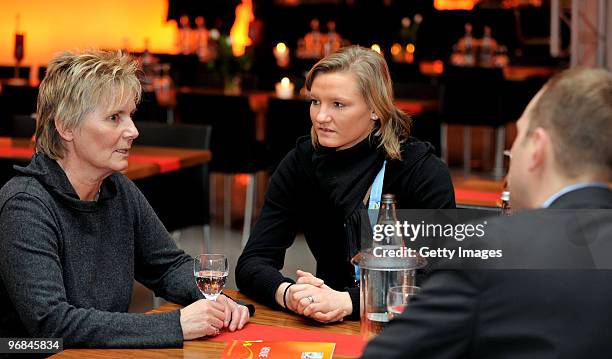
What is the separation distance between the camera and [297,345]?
7.05 feet

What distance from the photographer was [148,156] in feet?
15.3

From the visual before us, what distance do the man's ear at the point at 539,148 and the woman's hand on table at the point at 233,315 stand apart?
107cm

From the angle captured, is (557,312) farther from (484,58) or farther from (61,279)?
(484,58)

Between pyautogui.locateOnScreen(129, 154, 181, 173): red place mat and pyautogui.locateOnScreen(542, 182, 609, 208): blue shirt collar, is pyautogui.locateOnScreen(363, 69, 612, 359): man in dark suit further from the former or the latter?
pyautogui.locateOnScreen(129, 154, 181, 173): red place mat

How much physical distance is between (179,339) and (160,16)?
1268cm

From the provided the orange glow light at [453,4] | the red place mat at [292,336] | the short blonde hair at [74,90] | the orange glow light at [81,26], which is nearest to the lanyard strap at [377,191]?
the red place mat at [292,336]

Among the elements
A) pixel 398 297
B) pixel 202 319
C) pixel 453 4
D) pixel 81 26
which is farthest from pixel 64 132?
pixel 453 4

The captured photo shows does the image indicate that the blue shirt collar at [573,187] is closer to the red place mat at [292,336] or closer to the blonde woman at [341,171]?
the red place mat at [292,336]

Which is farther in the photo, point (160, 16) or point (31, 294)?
point (160, 16)

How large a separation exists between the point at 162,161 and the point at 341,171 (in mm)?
1785

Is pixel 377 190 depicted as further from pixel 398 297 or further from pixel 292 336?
pixel 398 297

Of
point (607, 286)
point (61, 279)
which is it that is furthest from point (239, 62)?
point (607, 286)

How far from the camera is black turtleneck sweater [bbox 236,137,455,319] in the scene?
9.33 ft

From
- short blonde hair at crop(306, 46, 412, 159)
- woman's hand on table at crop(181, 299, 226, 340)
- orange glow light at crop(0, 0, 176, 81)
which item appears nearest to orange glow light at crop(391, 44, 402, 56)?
orange glow light at crop(0, 0, 176, 81)
